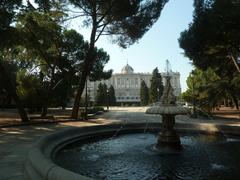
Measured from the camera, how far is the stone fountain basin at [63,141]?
17.2 feet

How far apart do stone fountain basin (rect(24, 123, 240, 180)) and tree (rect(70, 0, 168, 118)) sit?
1016 centimetres

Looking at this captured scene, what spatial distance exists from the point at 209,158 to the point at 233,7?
11204 mm

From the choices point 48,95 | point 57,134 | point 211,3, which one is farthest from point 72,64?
point 57,134

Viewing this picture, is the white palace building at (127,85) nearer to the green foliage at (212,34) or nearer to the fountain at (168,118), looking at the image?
the green foliage at (212,34)

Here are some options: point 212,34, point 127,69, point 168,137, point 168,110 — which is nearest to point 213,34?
point 212,34

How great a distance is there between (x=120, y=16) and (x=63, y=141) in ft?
47.8

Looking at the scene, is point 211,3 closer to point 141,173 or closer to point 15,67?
point 141,173

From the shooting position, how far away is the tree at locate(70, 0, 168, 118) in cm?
2386

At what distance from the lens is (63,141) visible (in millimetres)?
11625

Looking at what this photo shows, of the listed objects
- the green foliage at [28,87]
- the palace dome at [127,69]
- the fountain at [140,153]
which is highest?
the palace dome at [127,69]

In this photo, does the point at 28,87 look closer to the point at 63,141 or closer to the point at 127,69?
the point at 63,141

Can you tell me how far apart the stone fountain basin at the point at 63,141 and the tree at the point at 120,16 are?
10.2 metres

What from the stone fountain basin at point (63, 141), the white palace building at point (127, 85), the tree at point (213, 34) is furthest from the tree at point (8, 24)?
the white palace building at point (127, 85)

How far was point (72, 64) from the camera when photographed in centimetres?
3562
